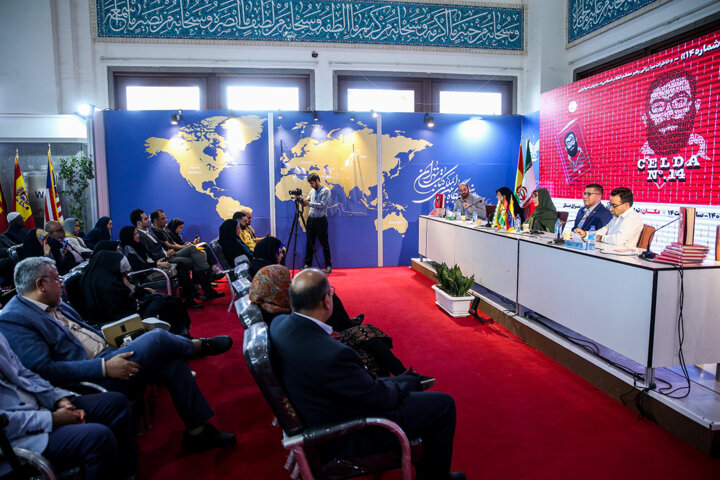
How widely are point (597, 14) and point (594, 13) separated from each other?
7cm

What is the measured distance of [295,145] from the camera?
7301 millimetres

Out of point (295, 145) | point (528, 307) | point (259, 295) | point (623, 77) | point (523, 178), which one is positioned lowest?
point (528, 307)

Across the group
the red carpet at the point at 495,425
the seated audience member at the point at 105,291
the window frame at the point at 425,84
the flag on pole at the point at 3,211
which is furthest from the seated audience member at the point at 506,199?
the flag on pole at the point at 3,211

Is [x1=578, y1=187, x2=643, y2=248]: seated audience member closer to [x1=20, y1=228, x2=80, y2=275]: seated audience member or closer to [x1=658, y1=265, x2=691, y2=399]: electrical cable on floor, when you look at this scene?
[x1=658, y1=265, x2=691, y2=399]: electrical cable on floor

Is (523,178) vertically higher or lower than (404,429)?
higher

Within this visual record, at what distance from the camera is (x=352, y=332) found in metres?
2.54

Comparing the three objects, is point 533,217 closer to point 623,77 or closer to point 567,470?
point 623,77

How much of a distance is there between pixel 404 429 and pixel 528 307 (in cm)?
262

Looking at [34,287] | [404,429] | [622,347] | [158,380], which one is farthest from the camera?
[622,347]

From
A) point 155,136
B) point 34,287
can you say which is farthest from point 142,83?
point 34,287

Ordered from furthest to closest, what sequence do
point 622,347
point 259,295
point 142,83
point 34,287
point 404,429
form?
1. point 142,83
2. point 622,347
3. point 259,295
4. point 34,287
5. point 404,429

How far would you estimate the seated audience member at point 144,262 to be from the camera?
441cm

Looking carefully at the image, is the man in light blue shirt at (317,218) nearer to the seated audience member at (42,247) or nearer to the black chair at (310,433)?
the seated audience member at (42,247)

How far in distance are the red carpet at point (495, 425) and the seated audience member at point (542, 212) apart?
1.97 m
